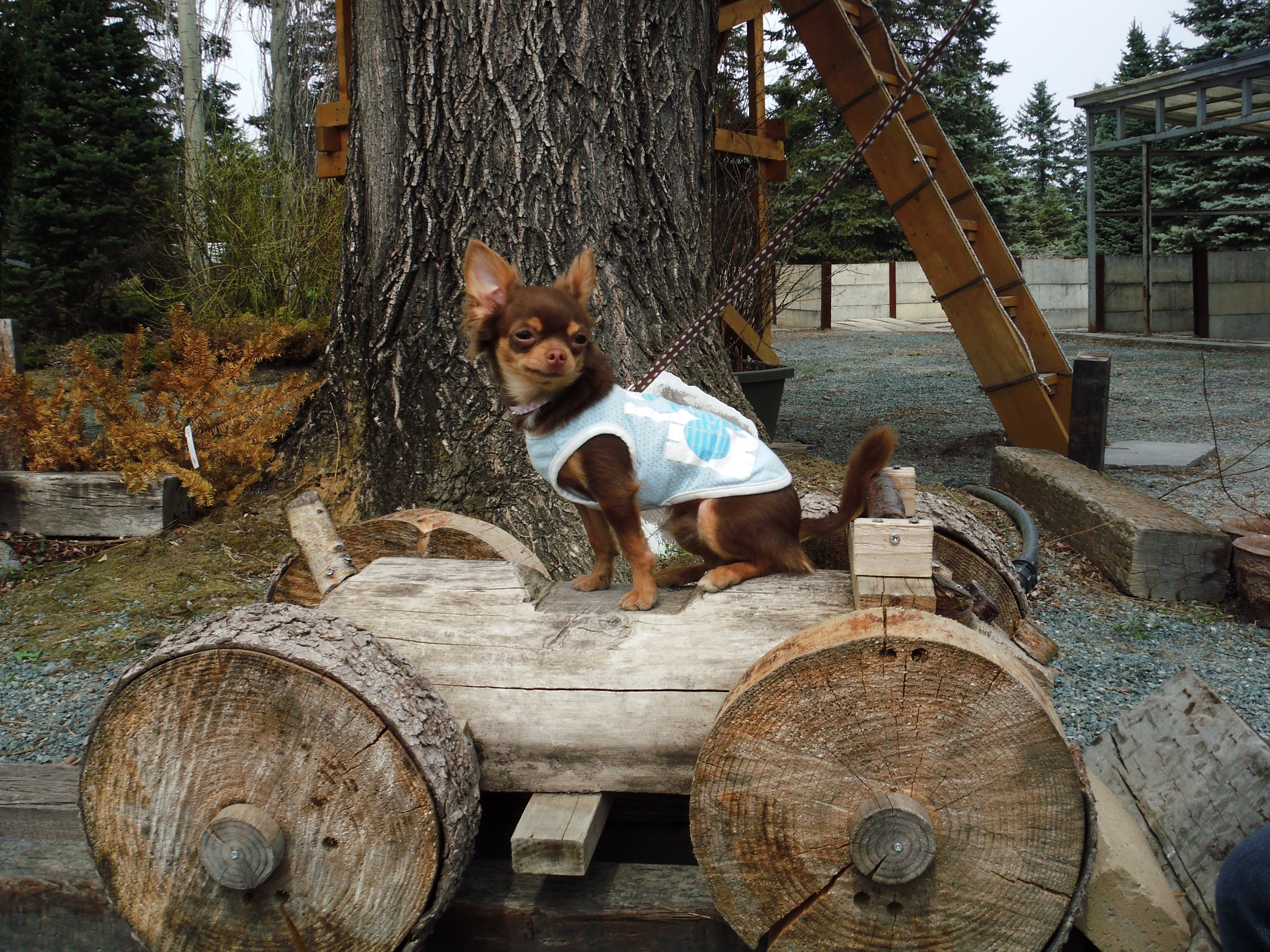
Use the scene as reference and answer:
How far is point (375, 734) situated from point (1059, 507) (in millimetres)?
3962

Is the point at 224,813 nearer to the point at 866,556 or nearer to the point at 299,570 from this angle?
the point at 299,570

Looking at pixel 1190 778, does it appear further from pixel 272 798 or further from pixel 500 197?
pixel 500 197

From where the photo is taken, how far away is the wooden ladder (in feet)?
19.0

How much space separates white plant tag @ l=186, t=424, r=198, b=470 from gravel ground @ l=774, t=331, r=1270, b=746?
3835 mm

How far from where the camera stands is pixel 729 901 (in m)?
1.74

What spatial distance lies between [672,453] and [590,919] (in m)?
1.00

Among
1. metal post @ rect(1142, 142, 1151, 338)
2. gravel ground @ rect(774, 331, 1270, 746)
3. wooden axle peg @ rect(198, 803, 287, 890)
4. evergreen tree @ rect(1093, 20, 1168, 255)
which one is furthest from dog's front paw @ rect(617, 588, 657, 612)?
evergreen tree @ rect(1093, 20, 1168, 255)

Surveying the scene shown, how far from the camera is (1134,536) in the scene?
4.04 m

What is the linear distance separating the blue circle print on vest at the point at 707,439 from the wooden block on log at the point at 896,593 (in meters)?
0.58

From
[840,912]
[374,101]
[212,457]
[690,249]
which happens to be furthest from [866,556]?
[212,457]

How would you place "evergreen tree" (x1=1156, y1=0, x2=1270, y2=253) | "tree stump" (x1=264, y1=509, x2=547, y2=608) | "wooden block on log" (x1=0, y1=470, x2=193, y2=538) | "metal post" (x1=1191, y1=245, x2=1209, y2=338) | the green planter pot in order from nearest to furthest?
"tree stump" (x1=264, y1=509, x2=547, y2=608)
"wooden block on log" (x1=0, y1=470, x2=193, y2=538)
the green planter pot
"metal post" (x1=1191, y1=245, x2=1209, y2=338)
"evergreen tree" (x1=1156, y1=0, x2=1270, y2=253)

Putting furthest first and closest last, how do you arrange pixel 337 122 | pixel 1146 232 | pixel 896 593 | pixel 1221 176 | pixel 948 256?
pixel 1221 176 → pixel 1146 232 → pixel 337 122 → pixel 948 256 → pixel 896 593

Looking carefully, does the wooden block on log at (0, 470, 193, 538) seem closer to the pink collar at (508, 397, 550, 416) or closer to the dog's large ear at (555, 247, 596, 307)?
the pink collar at (508, 397, 550, 416)

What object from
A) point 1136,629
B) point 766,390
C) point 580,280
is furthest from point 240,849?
point 766,390
